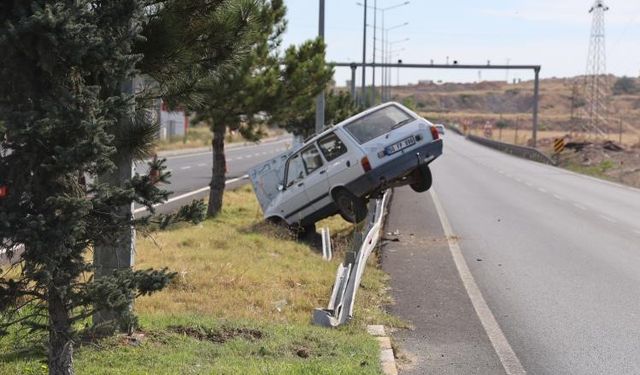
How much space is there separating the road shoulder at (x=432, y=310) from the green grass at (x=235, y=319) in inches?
12.3

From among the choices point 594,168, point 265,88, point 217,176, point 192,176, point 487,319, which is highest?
point 265,88

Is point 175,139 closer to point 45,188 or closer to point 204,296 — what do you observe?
point 204,296

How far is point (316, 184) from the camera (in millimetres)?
14273

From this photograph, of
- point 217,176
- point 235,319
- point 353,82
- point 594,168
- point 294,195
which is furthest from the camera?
point 353,82

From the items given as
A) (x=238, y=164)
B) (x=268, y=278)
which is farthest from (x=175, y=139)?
(x=268, y=278)

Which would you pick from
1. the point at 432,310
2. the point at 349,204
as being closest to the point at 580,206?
the point at 349,204

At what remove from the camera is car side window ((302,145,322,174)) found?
14.6 metres

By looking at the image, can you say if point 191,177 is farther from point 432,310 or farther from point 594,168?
point 594,168

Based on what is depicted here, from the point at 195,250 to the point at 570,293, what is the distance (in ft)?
16.6

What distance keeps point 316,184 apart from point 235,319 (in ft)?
23.7

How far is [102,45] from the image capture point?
3.63 metres

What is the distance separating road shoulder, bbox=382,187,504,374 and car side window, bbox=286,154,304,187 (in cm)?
198

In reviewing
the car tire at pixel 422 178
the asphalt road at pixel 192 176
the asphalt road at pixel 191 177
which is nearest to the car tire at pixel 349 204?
the car tire at pixel 422 178

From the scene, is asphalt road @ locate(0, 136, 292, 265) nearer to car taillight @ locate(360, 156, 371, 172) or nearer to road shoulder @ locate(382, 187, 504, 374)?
car taillight @ locate(360, 156, 371, 172)
